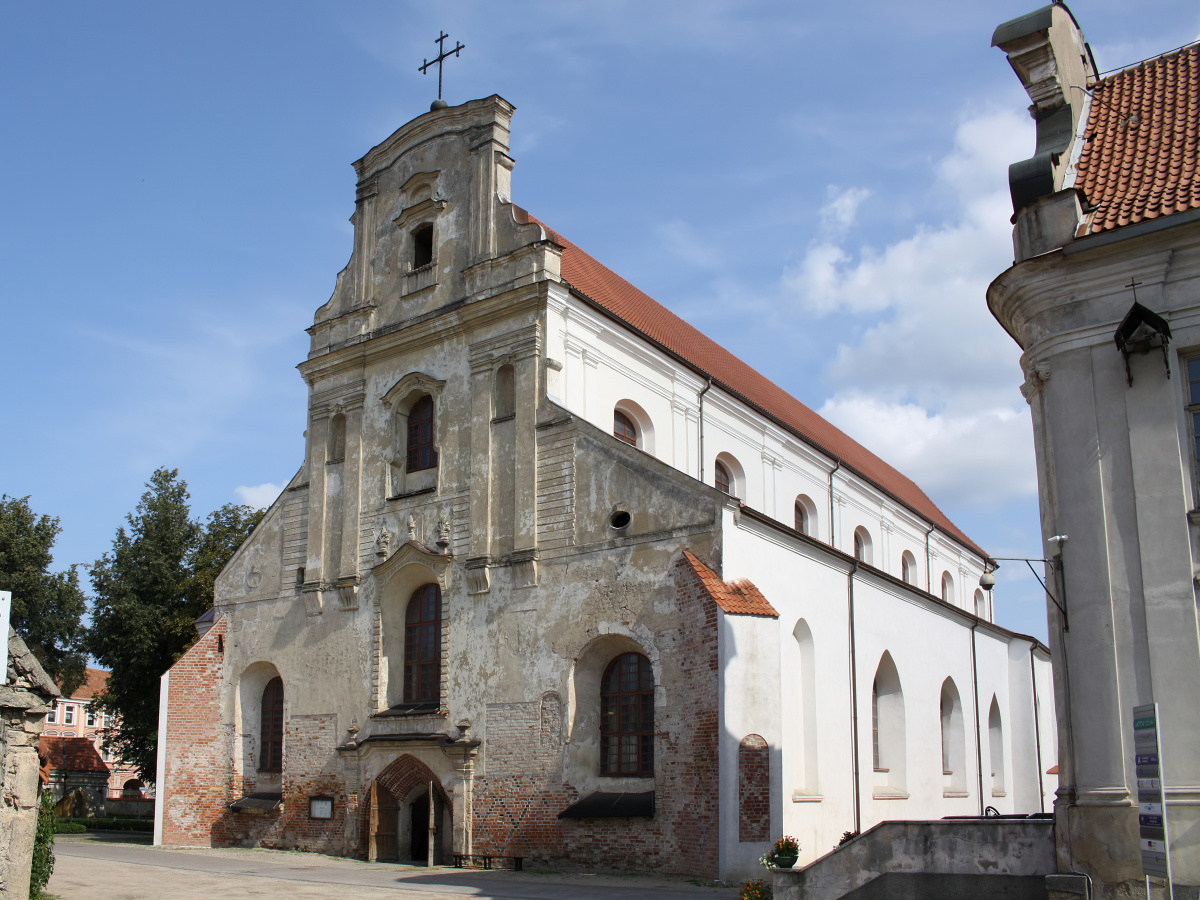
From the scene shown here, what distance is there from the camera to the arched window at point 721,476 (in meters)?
24.7

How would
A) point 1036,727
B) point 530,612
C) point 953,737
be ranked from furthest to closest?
1. point 1036,727
2. point 953,737
3. point 530,612

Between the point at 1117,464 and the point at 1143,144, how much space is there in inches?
159

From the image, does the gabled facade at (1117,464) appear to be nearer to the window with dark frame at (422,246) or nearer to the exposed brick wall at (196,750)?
the window with dark frame at (422,246)

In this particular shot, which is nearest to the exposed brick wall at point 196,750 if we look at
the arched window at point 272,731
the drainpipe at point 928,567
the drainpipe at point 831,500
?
the arched window at point 272,731

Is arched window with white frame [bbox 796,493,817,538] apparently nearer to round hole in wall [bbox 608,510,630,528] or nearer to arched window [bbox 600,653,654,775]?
round hole in wall [bbox 608,510,630,528]

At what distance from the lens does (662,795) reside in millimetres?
17250

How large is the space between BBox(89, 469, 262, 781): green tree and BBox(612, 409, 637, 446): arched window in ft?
52.8

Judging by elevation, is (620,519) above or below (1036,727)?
above

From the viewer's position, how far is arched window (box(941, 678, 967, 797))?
26.6 metres

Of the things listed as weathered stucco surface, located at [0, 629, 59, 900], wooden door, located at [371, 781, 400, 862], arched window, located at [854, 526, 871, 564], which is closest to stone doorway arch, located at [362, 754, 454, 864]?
wooden door, located at [371, 781, 400, 862]

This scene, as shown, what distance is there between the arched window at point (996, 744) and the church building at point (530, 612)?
0.82 m

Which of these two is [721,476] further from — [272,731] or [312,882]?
[312,882]

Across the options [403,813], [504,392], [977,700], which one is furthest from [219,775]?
[977,700]

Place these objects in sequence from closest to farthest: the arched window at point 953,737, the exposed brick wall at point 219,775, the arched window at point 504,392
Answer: the arched window at point 504,392 → the exposed brick wall at point 219,775 → the arched window at point 953,737
